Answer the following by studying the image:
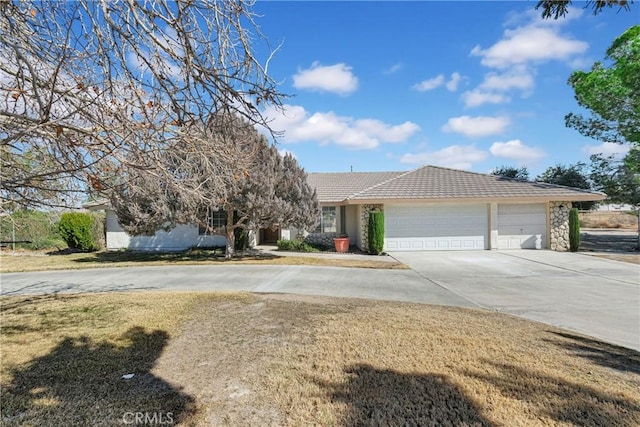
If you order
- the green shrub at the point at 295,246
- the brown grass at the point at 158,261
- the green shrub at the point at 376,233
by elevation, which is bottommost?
the brown grass at the point at 158,261

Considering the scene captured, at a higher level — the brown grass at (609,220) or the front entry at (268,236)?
the brown grass at (609,220)

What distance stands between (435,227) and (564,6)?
13548 millimetres

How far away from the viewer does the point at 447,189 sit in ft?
56.7

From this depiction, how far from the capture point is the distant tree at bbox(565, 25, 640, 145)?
→ 16.9 m

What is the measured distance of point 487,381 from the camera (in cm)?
354

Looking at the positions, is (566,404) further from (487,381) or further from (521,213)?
(521,213)

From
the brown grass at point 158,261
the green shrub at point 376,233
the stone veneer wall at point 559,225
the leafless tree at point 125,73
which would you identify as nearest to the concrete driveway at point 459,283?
the brown grass at point 158,261

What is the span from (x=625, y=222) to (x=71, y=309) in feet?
129

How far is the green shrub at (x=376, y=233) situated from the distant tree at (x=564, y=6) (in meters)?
12.2

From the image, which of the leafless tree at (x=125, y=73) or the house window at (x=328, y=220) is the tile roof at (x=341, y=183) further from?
the leafless tree at (x=125, y=73)

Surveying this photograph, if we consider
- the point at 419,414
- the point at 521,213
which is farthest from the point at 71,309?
the point at 521,213

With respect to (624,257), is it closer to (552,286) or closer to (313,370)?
(552,286)

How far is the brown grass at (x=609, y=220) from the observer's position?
99.4ft

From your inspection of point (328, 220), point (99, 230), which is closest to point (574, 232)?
point (328, 220)
